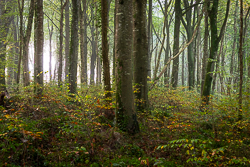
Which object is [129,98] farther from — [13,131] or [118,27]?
[13,131]

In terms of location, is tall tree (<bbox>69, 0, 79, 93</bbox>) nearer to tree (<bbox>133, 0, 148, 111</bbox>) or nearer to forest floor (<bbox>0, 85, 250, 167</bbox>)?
forest floor (<bbox>0, 85, 250, 167</bbox>)

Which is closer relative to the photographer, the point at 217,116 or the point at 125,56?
the point at 125,56

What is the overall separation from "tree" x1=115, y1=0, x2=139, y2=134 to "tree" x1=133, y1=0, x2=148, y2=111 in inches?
72.7

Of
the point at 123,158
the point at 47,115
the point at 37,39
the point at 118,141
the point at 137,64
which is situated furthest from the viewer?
the point at 37,39

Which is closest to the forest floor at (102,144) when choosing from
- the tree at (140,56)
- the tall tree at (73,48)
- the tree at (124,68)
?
the tree at (124,68)

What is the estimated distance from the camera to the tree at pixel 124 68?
5094 mm

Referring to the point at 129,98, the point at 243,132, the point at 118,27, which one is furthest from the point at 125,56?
the point at 243,132

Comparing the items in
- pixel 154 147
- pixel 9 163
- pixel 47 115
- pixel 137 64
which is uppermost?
pixel 137 64

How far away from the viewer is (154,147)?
479 centimetres

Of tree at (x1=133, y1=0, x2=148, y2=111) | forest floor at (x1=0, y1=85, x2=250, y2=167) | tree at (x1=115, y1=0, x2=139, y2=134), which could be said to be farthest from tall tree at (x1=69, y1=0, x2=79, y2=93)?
tree at (x1=115, y1=0, x2=139, y2=134)

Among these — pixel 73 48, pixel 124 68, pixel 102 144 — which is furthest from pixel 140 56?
pixel 73 48

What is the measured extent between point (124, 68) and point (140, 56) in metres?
2.18

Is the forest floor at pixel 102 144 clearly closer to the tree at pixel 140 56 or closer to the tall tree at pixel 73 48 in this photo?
the tree at pixel 140 56

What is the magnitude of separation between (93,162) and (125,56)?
3061 mm
